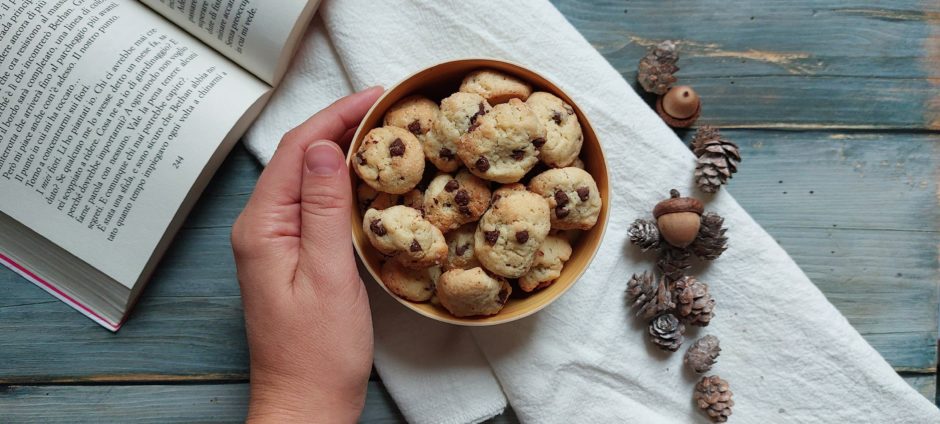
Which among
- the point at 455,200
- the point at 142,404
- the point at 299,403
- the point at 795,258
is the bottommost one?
the point at 142,404

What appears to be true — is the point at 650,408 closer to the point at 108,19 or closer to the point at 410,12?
the point at 410,12

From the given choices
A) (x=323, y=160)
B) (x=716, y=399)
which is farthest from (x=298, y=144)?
(x=716, y=399)

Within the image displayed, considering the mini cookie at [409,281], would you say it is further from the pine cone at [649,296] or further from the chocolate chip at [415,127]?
the pine cone at [649,296]

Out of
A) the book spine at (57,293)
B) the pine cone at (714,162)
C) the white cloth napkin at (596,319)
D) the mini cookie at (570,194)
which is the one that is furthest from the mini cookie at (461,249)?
the book spine at (57,293)

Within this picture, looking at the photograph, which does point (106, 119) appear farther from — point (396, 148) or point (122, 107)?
point (396, 148)

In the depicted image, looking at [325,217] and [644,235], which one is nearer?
[325,217]
